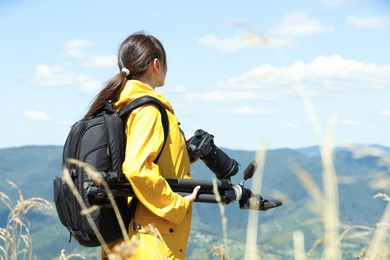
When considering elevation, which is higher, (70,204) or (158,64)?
(158,64)

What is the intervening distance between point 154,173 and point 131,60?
25.5 inches

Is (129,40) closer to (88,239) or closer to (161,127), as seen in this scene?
(161,127)

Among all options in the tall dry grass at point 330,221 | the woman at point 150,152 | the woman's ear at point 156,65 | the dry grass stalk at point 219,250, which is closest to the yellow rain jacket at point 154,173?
the woman at point 150,152

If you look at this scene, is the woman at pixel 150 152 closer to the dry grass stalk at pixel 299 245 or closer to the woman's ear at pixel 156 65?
the woman's ear at pixel 156 65

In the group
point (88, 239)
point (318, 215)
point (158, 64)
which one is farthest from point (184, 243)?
point (318, 215)

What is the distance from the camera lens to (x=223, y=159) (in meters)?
3.25

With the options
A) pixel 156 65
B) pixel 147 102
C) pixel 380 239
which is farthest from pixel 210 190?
pixel 380 239

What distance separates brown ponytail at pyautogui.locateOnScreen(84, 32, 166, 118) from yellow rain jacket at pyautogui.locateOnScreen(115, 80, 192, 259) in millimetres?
70

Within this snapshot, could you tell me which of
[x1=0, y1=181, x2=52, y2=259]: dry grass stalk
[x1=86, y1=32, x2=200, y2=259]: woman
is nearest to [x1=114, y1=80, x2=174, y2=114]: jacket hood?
[x1=86, y1=32, x2=200, y2=259]: woman

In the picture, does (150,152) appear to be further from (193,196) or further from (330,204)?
(330,204)

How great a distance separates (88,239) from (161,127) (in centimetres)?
63

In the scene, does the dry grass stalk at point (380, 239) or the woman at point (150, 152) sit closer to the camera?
the dry grass stalk at point (380, 239)

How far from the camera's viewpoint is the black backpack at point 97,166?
9.31 ft

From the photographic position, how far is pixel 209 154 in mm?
3227
